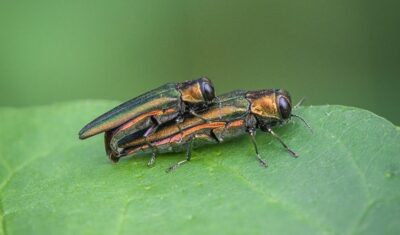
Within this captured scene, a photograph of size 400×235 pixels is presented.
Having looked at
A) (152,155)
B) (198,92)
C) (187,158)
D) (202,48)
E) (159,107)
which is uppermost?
(198,92)

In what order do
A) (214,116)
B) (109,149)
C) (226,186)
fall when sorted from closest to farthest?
(226,186) < (109,149) < (214,116)

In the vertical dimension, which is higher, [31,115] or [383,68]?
[31,115]

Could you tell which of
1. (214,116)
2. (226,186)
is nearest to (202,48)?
(214,116)

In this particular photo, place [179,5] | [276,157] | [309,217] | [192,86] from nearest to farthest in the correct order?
[309,217] → [276,157] → [192,86] → [179,5]

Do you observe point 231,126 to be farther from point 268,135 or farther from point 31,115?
point 31,115

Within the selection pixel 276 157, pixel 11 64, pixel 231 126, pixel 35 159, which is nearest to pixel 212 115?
pixel 231 126

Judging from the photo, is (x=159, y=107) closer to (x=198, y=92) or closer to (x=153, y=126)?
(x=153, y=126)
